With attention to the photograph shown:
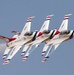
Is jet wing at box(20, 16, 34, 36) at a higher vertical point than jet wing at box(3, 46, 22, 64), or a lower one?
higher

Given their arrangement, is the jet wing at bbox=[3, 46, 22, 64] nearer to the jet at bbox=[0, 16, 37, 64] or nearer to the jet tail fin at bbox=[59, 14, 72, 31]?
the jet at bbox=[0, 16, 37, 64]

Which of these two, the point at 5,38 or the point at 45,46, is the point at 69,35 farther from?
the point at 5,38

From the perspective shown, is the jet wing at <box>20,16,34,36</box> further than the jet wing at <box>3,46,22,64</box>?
Yes

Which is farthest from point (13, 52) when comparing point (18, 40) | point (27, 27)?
point (27, 27)

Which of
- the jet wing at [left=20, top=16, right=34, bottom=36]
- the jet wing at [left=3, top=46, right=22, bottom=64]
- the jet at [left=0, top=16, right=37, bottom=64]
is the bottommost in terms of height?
the jet wing at [left=3, top=46, right=22, bottom=64]

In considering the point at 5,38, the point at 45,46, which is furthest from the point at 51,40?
the point at 5,38

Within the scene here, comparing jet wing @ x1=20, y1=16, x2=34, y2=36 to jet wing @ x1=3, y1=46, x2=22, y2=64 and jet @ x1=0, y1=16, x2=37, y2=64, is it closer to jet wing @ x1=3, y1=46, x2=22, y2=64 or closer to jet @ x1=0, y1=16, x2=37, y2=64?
jet @ x1=0, y1=16, x2=37, y2=64

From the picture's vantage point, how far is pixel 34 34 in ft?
601

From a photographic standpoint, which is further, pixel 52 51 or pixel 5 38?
pixel 5 38

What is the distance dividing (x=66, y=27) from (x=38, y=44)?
9.76 m

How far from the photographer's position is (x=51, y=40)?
18238cm

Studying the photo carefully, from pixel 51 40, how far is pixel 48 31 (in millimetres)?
2706

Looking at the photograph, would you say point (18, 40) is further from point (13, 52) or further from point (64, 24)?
point (64, 24)

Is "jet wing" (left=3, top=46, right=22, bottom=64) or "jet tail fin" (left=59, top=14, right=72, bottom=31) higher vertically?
"jet tail fin" (left=59, top=14, right=72, bottom=31)
